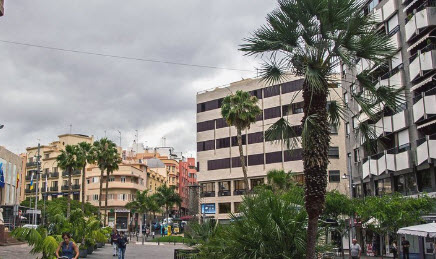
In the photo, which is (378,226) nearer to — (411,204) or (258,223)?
(411,204)

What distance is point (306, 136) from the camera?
12781 millimetres

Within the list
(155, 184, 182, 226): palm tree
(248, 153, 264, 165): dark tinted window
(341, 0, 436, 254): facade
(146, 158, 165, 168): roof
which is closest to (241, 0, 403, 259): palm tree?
(341, 0, 436, 254): facade

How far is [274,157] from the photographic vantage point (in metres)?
63.7

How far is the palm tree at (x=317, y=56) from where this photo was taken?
12.9 meters

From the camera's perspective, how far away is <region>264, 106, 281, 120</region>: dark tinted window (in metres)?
64.8

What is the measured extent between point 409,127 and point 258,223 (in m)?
24.4

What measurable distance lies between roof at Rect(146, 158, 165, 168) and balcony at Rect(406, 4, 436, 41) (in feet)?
318

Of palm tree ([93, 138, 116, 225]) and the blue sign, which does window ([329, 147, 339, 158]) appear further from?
palm tree ([93, 138, 116, 225])

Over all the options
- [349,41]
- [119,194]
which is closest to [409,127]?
[349,41]

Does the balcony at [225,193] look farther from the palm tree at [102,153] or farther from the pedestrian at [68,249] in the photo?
the pedestrian at [68,249]

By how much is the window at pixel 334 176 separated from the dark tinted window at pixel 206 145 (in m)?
17.5

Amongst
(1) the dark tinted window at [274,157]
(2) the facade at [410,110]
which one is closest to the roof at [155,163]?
(1) the dark tinted window at [274,157]

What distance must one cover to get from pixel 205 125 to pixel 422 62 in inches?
1680

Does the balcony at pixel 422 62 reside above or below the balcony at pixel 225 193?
above
